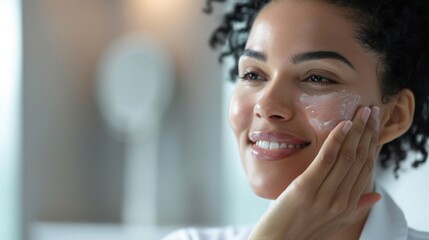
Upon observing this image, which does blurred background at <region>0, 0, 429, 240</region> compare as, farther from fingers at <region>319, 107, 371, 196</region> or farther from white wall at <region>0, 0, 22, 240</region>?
fingers at <region>319, 107, 371, 196</region>

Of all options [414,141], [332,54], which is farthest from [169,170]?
[332,54]

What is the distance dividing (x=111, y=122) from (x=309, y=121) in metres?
1.60

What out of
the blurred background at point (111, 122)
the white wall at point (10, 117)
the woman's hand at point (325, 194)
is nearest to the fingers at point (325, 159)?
the woman's hand at point (325, 194)

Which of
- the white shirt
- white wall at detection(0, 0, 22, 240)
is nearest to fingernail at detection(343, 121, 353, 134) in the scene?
the white shirt

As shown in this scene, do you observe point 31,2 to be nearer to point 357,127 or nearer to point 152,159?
point 152,159

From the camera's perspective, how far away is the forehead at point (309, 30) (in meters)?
0.97

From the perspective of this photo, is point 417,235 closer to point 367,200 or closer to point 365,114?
point 367,200

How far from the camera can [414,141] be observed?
1197mm

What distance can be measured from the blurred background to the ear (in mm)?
1271

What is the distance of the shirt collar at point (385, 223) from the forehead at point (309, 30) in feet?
0.96

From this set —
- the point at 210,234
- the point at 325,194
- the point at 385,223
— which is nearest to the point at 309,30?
the point at 325,194

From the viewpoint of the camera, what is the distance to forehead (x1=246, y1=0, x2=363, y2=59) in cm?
97

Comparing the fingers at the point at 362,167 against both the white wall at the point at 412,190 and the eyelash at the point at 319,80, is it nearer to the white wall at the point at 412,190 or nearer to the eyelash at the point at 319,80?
the eyelash at the point at 319,80

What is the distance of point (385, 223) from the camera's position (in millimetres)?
1072
